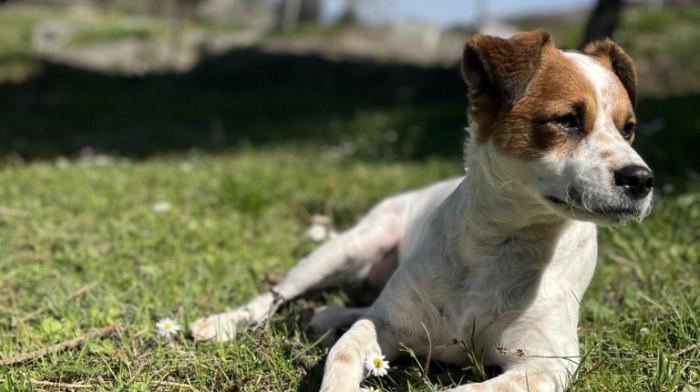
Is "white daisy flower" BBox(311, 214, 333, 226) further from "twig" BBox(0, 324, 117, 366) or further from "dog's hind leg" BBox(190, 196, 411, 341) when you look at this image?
"twig" BBox(0, 324, 117, 366)

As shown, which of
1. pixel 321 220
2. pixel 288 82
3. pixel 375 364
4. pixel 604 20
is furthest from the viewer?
pixel 288 82

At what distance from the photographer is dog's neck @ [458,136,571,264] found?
265 centimetres

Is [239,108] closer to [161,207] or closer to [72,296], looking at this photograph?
[161,207]

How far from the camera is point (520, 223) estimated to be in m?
2.71

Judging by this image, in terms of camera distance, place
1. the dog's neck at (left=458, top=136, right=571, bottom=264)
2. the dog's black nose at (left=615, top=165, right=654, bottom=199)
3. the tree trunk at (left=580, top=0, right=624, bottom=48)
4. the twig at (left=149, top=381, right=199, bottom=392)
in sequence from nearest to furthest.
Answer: the dog's black nose at (left=615, top=165, right=654, bottom=199)
the twig at (left=149, top=381, right=199, bottom=392)
the dog's neck at (left=458, top=136, right=571, bottom=264)
the tree trunk at (left=580, top=0, right=624, bottom=48)

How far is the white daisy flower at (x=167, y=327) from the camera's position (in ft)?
9.45

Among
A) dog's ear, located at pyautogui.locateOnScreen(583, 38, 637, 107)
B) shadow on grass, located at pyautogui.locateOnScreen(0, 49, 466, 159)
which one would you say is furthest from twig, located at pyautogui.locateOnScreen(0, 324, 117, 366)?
shadow on grass, located at pyautogui.locateOnScreen(0, 49, 466, 159)

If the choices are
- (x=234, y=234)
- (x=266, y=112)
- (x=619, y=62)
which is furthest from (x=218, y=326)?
(x=266, y=112)

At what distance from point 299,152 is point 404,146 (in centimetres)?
123

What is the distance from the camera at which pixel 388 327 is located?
2783 millimetres

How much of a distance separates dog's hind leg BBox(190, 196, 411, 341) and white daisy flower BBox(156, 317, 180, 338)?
28cm

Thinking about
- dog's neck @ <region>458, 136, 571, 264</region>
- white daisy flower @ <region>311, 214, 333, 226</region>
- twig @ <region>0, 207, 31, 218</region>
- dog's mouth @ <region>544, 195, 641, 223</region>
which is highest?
dog's mouth @ <region>544, 195, 641, 223</region>

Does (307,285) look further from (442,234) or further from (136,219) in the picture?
(136,219)

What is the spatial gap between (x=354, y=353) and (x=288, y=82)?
11179 mm
